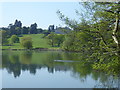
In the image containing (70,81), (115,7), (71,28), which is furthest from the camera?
(70,81)

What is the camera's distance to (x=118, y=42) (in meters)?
4.99

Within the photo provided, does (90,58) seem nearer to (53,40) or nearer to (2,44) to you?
(53,40)

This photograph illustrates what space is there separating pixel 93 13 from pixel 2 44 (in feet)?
249

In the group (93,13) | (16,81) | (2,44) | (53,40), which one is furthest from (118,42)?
(2,44)

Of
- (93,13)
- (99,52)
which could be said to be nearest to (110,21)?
(93,13)

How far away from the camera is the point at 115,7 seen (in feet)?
16.0

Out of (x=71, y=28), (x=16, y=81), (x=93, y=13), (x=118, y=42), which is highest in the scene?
(x=93, y=13)

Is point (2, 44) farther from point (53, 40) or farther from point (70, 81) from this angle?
point (70, 81)

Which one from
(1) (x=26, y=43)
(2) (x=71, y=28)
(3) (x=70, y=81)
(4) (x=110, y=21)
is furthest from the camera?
(1) (x=26, y=43)

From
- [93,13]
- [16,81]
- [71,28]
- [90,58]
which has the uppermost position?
[93,13]

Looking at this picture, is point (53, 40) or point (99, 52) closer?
point (99, 52)

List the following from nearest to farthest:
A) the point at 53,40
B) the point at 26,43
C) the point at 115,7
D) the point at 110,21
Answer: the point at 115,7
the point at 110,21
the point at 26,43
the point at 53,40

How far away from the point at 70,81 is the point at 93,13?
38.4 feet

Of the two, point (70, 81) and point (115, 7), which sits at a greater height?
point (115, 7)
